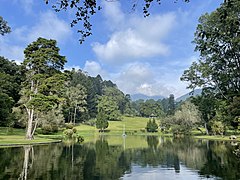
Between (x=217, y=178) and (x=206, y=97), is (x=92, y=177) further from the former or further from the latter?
(x=206, y=97)

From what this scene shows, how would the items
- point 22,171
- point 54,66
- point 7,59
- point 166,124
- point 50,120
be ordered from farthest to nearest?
1. point 166,124
2. point 7,59
3. point 50,120
4. point 54,66
5. point 22,171

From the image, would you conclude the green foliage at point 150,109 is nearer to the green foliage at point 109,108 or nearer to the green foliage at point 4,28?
the green foliage at point 109,108

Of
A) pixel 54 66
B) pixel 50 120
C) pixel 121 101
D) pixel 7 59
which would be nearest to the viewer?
pixel 54 66

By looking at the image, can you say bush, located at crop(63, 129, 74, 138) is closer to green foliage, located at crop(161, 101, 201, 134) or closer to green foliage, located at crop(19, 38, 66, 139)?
green foliage, located at crop(19, 38, 66, 139)

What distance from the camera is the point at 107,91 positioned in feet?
417

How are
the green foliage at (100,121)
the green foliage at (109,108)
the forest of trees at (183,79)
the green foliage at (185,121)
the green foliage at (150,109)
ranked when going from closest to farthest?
the forest of trees at (183,79)
the green foliage at (185,121)
the green foliage at (100,121)
the green foliage at (109,108)
the green foliage at (150,109)

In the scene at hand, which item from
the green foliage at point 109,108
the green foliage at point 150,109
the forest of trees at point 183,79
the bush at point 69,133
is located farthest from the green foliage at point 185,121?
the green foliage at point 150,109

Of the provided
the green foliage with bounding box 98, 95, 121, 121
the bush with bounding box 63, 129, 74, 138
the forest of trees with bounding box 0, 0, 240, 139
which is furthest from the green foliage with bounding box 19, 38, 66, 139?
the green foliage with bounding box 98, 95, 121, 121

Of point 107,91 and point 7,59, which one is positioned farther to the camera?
point 107,91

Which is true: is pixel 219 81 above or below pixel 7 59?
below

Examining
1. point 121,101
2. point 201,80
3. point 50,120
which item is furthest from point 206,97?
point 121,101

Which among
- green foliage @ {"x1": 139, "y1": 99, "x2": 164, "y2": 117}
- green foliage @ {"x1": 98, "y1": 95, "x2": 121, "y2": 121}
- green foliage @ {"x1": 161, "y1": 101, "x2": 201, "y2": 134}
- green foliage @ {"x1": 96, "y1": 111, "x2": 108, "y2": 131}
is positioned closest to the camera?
green foliage @ {"x1": 161, "y1": 101, "x2": 201, "y2": 134}

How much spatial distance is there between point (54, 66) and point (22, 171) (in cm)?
2553

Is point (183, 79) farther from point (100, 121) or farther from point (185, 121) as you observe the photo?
point (100, 121)
